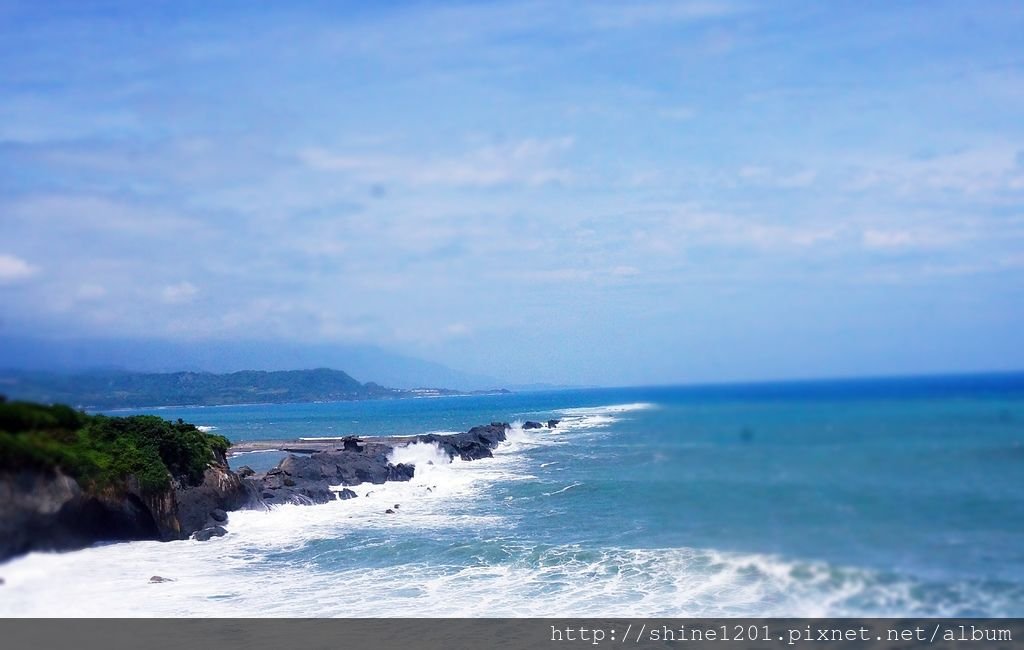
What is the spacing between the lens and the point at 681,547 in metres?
19.8

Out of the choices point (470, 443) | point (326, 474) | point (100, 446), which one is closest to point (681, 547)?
point (100, 446)

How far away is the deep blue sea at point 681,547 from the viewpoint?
49.5ft

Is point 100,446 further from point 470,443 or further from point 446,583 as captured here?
point 470,443

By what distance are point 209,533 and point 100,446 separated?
4.69 metres

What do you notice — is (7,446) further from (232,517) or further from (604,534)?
(604,534)

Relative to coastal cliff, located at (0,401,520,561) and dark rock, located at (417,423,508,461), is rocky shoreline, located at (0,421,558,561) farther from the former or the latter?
dark rock, located at (417,423,508,461)

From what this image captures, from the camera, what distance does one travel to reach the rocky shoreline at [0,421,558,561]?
21000 mm

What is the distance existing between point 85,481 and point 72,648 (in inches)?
387

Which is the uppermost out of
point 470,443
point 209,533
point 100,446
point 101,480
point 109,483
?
point 100,446

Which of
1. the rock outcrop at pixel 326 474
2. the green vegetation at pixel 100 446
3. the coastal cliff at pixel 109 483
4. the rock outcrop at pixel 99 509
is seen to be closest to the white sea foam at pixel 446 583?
the rock outcrop at pixel 99 509

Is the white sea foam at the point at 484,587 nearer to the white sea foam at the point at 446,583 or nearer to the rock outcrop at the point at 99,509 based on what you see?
the white sea foam at the point at 446,583

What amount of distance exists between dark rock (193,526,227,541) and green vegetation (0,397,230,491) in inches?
80.1

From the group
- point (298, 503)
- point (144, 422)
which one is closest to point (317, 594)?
point (144, 422)

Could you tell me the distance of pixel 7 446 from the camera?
67.5ft
